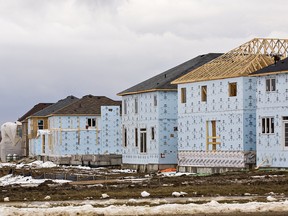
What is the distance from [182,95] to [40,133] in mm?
38892

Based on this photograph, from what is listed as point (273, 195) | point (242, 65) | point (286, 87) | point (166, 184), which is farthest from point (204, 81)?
point (273, 195)

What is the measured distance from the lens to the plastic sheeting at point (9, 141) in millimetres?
118250

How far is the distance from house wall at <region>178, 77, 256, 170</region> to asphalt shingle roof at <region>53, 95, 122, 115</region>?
2907cm

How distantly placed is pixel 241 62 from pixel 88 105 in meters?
35.8

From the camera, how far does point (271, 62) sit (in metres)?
58.3

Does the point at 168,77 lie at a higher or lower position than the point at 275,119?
higher

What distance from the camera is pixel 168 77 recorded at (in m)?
68.2

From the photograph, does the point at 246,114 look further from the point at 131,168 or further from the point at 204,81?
the point at 131,168

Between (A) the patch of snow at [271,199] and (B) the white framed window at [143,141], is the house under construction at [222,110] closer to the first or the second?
→ (B) the white framed window at [143,141]

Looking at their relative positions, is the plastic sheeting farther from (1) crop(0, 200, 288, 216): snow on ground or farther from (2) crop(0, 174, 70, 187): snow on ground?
(1) crop(0, 200, 288, 216): snow on ground

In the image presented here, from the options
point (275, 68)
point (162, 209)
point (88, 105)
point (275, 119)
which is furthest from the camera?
point (88, 105)

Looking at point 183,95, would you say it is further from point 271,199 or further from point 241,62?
point 271,199

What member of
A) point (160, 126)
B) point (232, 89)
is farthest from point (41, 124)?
point (232, 89)

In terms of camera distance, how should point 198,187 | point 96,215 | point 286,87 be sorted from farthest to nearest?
point 286,87 → point 198,187 → point 96,215
